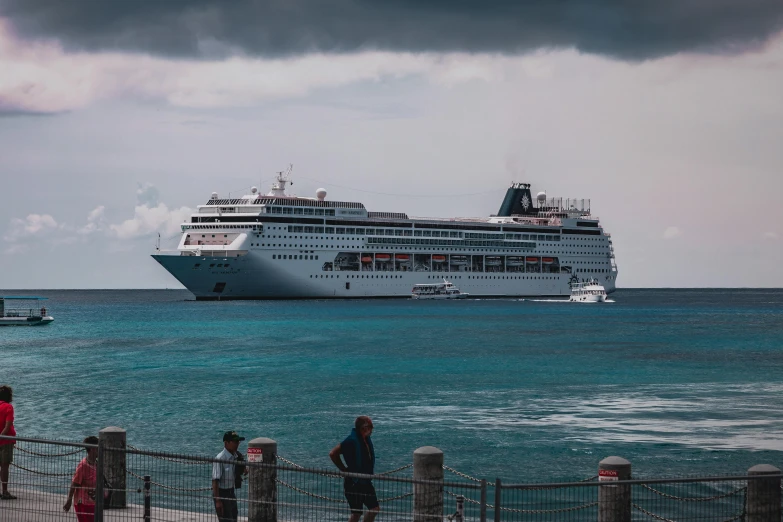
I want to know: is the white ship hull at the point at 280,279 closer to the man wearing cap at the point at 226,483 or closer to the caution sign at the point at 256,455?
the man wearing cap at the point at 226,483

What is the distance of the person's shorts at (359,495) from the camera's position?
12406 mm

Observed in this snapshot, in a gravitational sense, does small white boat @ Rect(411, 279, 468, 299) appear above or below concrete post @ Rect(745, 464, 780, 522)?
above

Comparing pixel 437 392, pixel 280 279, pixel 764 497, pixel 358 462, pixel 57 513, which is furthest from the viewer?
pixel 280 279

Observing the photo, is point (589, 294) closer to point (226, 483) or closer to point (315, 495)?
point (315, 495)

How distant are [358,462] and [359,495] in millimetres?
432

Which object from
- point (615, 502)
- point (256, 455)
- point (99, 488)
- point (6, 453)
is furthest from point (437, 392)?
point (99, 488)

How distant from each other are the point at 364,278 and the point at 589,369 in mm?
79559

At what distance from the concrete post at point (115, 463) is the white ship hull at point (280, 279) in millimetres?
99979

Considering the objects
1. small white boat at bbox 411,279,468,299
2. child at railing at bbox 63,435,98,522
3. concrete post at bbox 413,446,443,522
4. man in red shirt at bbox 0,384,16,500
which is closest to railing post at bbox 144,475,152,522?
child at railing at bbox 63,435,98,522

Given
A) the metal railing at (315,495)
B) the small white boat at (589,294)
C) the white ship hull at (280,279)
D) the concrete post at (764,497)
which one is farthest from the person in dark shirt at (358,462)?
the small white boat at (589,294)

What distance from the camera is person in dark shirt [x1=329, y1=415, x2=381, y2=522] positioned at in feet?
40.2

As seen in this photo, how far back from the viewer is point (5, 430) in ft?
46.5

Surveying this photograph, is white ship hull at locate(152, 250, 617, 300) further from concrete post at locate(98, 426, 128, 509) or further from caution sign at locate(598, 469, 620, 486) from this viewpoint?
caution sign at locate(598, 469, 620, 486)

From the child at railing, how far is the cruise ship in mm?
101036
